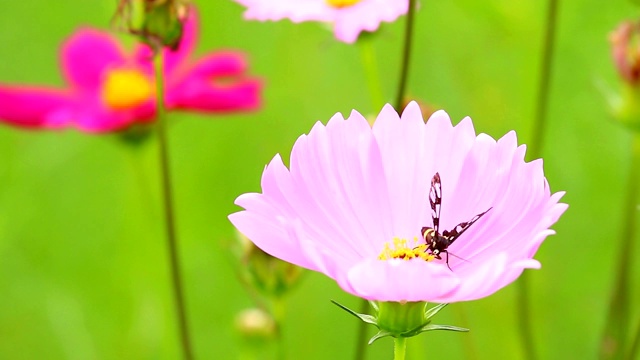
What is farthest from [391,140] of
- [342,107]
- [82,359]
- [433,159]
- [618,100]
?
[342,107]

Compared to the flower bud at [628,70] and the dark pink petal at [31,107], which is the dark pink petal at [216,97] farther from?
the flower bud at [628,70]

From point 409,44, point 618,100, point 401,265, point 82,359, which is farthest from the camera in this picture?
point 82,359

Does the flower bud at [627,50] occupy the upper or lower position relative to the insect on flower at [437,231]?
upper

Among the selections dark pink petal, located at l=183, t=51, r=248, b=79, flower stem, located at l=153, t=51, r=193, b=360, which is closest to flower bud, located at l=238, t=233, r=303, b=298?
flower stem, located at l=153, t=51, r=193, b=360

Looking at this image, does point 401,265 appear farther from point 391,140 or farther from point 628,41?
point 628,41

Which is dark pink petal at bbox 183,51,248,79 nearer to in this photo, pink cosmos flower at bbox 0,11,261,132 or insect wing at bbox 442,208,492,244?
pink cosmos flower at bbox 0,11,261,132

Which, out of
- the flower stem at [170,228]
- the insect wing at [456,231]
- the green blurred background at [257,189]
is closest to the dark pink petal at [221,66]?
the green blurred background at [257,189]

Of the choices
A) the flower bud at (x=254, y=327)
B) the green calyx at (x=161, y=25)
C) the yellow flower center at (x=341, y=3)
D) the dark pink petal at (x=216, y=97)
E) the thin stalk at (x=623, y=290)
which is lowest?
the flower bud at (x=254, y=327)
